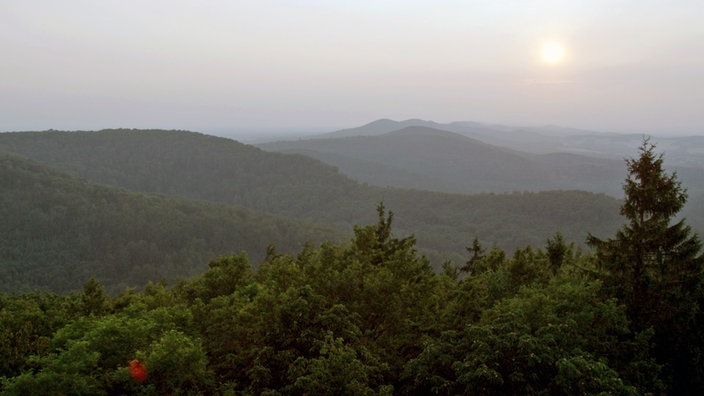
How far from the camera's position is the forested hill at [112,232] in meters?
140

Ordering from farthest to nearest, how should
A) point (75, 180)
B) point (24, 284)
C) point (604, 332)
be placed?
1. point (75, 180)
2. point (24, 284)
3. point (604, 332)

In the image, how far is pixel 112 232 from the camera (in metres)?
160

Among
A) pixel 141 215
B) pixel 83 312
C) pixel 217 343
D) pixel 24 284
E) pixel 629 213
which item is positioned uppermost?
pixel 629 213

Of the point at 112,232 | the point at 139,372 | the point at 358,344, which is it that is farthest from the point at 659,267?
the point at 112,232

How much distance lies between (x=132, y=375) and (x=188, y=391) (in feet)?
5.85

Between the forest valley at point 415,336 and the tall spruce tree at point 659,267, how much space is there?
0.17 ft

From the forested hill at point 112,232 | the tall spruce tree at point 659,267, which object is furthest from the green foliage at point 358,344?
the forested hill at point 112,232

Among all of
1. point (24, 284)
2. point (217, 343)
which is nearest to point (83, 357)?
point (217, 343)

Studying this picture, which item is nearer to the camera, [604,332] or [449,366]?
[449,366]

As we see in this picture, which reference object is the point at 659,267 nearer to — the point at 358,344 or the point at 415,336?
the point at 415,336

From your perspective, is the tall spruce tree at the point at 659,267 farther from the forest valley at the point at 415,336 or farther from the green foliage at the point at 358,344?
the green foliage at the point at 358,344

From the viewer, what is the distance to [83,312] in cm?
2741

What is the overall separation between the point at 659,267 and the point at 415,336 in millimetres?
9929

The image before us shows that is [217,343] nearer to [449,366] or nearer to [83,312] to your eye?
[449,366]
